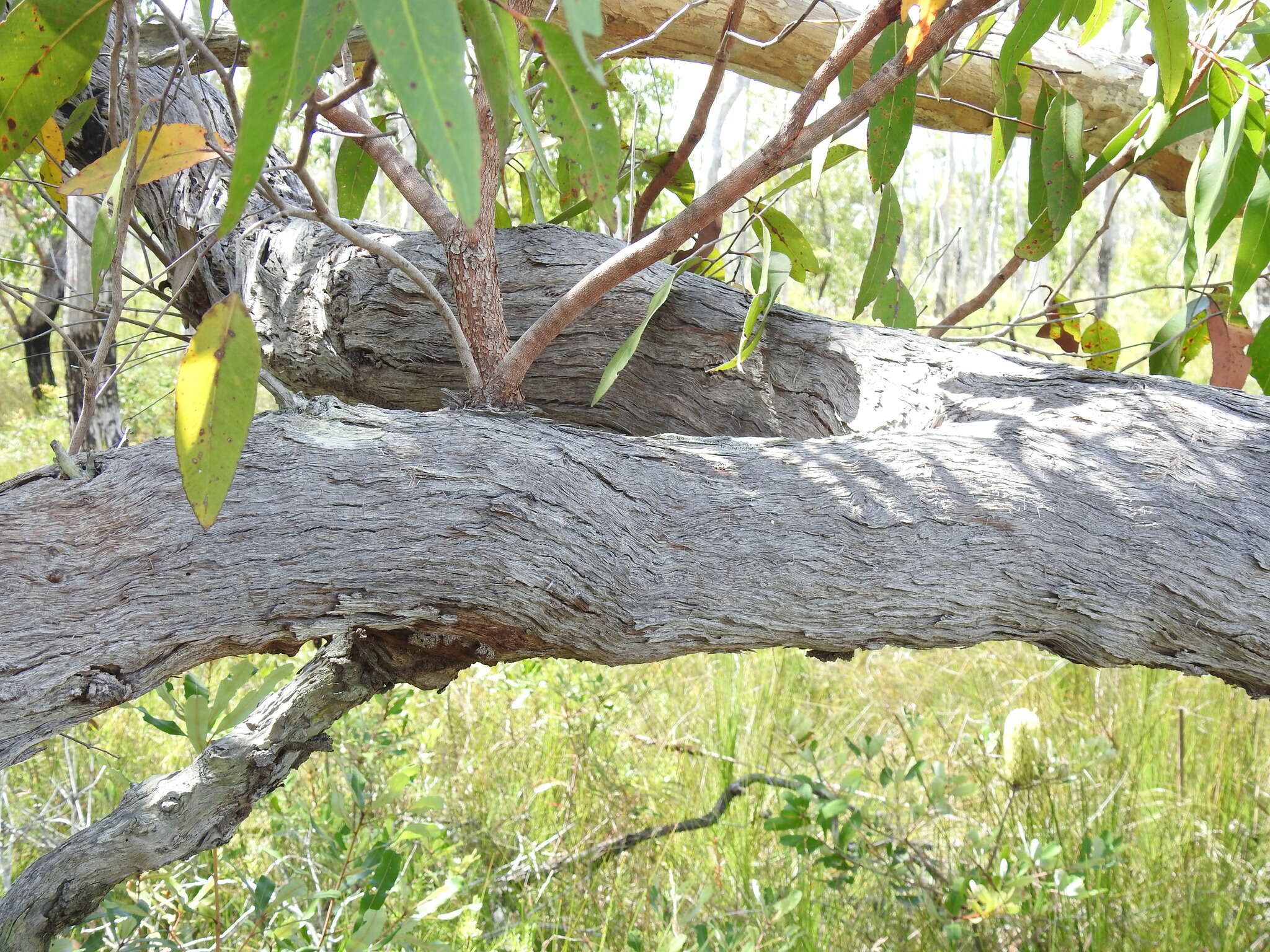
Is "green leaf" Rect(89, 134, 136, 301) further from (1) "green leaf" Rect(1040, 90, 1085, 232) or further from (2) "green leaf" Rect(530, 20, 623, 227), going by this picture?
(1) "green leaf" Rect(1040, 90, 1085, 232)

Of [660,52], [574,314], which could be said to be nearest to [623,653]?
[574,314]

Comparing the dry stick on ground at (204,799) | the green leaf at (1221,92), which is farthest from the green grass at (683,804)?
the green leaf at (1221,92)

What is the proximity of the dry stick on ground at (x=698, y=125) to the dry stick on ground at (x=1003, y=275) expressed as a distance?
0.44m

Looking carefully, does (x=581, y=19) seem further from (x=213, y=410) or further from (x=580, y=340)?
(x=580, y=340)

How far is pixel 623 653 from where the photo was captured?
2.73 ft

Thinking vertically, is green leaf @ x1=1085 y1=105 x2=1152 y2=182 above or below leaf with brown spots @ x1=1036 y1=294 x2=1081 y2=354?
above

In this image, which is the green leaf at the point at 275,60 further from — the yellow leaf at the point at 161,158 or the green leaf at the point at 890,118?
the green leaf at the point at 890,118

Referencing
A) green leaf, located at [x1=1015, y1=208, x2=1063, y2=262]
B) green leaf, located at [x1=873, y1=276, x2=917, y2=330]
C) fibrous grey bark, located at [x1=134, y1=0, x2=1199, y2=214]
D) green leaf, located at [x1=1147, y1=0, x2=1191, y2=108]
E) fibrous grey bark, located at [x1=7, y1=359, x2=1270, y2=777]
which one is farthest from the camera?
fibrous grey bark, located at [x1=134, y1=0, x2=1199, y2=214]

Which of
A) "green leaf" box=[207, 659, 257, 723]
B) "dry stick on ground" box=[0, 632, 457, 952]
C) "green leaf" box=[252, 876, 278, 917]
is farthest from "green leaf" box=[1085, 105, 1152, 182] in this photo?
"green leaf" box=[252, 876, 278, 917]

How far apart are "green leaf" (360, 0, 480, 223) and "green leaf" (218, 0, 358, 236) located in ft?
0.23

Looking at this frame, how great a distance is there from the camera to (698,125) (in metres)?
1.25

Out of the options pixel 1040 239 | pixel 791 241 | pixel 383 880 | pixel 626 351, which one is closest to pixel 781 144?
pixel 626 351

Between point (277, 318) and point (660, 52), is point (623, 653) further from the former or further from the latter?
point (660, 52)

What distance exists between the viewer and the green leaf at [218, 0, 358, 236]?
0.45 meters
